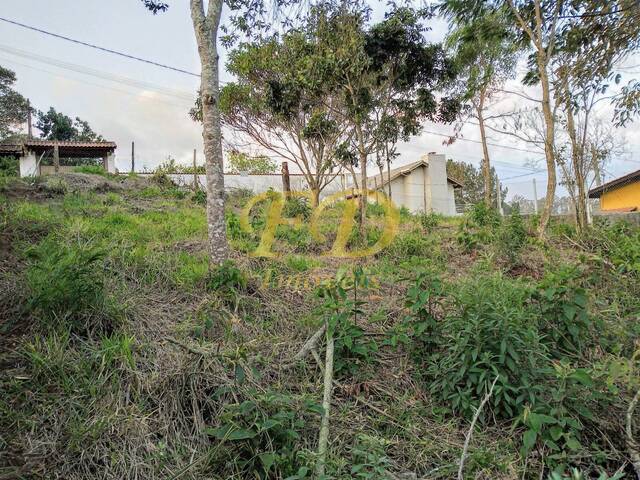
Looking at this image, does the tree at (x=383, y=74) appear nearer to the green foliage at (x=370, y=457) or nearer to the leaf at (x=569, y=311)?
the leaf at (x=569, y=311)

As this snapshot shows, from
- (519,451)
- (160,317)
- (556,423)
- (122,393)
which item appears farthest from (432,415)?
(160,317)

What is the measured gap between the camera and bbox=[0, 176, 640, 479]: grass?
1773 millimetres

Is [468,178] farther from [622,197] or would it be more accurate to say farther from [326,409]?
[326,409]

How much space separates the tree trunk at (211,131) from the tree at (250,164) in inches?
364

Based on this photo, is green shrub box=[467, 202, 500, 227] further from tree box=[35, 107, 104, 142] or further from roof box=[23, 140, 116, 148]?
tree box=[35, 107, 104, 142]

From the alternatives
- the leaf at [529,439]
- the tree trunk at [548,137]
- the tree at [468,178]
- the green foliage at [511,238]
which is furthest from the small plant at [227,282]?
the tree at [468,178]

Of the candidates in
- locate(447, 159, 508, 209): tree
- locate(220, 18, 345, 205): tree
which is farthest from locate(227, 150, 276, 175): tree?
locate(447, 159, 508, 209): tree

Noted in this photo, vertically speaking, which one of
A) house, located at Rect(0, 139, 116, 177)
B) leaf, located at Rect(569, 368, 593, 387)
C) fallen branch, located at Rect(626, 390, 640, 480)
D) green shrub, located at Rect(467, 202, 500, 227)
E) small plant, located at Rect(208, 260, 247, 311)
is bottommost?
fallen branch, located at Rect(626, 390, 640, 480)

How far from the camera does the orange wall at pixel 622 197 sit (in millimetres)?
13570

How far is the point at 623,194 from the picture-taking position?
14.2m

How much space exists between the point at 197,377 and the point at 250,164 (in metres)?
12.7

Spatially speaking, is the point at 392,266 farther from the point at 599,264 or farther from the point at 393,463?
the point at 393,463

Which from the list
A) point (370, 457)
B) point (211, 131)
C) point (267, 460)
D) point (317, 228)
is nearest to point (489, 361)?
point (370, 457)

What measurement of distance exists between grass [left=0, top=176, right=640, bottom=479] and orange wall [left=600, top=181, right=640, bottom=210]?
13115 mm
